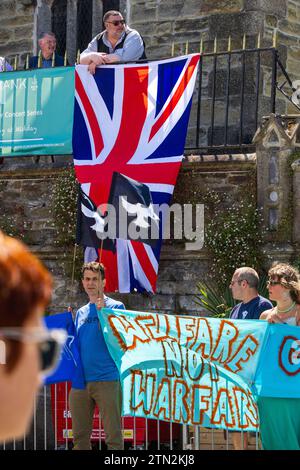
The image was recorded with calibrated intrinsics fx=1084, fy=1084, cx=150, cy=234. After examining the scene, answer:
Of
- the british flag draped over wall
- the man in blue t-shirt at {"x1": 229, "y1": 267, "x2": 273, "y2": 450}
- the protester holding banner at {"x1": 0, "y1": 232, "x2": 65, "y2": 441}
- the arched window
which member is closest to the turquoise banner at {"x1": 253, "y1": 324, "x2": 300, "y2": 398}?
the man in blue t-shirt at {"x1": 229, "y1": 267, "x2": 273, "y2": 450}

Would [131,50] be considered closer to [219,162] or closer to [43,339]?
[219,162]

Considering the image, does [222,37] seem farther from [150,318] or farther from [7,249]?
[7,249]

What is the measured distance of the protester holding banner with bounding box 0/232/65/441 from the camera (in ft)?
7.27

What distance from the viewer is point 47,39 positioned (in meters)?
13.2

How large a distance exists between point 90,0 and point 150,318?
8.35 meters

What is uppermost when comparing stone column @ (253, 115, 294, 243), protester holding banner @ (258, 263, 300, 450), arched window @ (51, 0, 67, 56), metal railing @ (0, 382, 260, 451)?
arched window @ (51, 0, 67, 56)

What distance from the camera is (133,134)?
11.3 m

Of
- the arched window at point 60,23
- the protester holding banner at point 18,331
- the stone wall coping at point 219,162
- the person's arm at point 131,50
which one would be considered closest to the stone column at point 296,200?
the stone wall coping at point 219,162

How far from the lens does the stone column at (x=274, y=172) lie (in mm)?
11094

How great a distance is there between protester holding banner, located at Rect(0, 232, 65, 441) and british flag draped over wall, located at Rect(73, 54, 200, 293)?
28.6 feet

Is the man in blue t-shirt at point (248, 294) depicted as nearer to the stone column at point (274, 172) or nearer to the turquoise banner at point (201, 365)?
the turquoise banner at point (201, 365)

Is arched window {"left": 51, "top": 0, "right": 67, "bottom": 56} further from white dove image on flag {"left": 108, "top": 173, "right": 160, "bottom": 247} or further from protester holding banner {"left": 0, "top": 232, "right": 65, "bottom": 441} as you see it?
protester holding banner {"left": 0, "top": 232, "right": 65, "bottom": 441}
